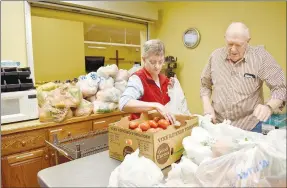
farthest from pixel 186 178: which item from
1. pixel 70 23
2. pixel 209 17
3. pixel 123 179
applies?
pixel 70 23

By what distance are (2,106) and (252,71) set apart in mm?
2130

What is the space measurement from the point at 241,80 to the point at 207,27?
1.77 metres

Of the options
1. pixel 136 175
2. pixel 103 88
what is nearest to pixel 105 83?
pixel 103 88

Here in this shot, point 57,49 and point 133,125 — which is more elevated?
point 57,49

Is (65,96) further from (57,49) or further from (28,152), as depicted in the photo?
(57,49)

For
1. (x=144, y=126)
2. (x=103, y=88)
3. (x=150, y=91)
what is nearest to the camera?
(x=144, y=126)

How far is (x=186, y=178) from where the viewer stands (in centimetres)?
87

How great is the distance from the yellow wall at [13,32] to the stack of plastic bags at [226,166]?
7.47 feet

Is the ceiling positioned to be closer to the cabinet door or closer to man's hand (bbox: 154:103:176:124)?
the cabinet door

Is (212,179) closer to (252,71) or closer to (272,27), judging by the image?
(252,71)

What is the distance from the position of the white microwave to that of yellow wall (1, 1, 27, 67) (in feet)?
1.93

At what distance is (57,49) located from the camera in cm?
325

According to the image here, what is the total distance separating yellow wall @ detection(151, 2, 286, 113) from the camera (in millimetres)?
2594

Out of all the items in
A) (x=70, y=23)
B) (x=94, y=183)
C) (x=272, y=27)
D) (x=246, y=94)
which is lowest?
(x=94, y=183)
